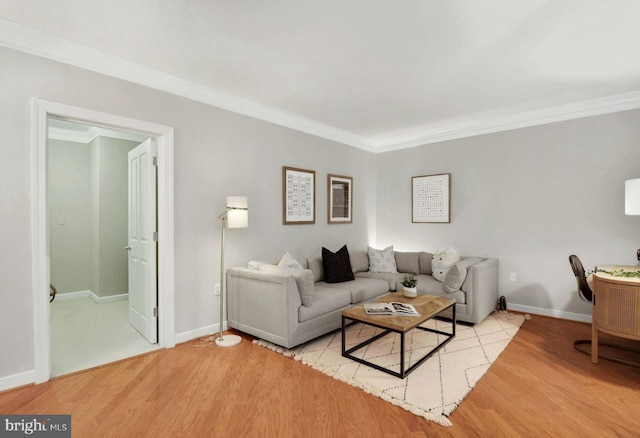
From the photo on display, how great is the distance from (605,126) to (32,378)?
608 centimetres

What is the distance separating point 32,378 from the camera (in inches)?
97.3

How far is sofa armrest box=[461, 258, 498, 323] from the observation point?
12.3ft

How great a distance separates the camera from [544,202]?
418cm

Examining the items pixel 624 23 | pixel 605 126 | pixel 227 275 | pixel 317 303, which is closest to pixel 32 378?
pixel 227 275

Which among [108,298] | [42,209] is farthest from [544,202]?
[108,298]

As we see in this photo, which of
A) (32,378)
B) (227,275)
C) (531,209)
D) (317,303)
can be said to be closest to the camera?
(32,378)

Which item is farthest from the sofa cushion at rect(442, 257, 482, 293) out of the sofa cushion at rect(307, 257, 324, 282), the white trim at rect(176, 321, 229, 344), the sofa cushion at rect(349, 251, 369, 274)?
the white trim at rect(176, 321, 229, 344)

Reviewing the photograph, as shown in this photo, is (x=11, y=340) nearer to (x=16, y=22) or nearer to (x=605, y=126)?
(x=16, y=22)

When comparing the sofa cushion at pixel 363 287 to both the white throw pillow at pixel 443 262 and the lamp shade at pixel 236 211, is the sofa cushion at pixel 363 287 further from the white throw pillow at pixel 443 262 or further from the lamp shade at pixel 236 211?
the lamp shade at pixel 236 211

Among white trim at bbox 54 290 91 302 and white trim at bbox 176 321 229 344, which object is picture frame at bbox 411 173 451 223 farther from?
white trim at bbox 54 290 91 302

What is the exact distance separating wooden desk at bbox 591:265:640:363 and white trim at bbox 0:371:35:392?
455 centimetres

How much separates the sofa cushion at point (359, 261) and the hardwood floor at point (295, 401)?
207cm

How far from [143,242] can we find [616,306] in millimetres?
4353

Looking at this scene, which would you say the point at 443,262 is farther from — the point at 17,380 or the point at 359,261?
the point at 17,380
